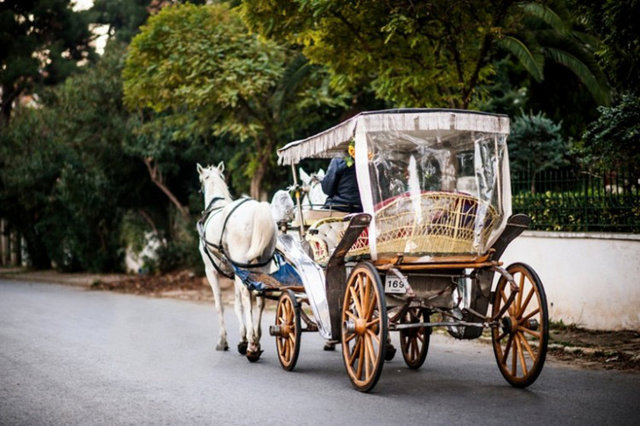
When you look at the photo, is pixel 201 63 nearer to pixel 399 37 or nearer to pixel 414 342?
pixel 399 37

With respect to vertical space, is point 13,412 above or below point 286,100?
below

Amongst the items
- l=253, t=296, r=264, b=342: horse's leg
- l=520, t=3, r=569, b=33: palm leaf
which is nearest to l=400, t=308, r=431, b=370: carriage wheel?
l=253, t=296, r=264, b=342: horse's leg

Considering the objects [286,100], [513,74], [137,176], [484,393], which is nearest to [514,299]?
[484,393]

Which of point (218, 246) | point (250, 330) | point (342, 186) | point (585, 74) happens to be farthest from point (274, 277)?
point (585, 74)

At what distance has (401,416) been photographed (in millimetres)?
6031

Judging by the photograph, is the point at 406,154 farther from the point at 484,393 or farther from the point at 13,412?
the point at 13,412

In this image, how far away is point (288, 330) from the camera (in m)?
8.22

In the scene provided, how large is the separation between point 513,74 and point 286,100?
7735 millimetres

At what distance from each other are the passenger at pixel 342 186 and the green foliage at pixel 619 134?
130 inches

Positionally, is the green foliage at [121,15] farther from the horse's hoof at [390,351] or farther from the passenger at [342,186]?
the horse's hoof at [390,351]

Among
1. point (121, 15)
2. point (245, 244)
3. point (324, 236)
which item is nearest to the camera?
point (324, 236)

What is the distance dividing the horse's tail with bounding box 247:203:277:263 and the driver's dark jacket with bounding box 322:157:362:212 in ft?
2.77

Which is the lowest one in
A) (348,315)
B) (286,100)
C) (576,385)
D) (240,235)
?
(576,385)

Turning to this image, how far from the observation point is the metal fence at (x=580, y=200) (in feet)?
33.5
